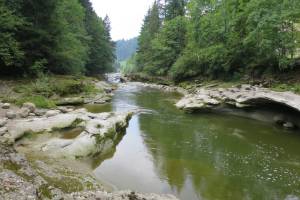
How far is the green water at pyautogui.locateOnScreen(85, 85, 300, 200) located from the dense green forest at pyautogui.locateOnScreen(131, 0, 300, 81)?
10.1 meters

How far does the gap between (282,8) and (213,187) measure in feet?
64.1

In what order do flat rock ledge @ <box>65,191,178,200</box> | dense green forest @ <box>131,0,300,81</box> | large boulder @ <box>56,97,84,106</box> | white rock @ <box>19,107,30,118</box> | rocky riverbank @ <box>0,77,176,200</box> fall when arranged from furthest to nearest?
1. dense green forest @ <box>131,0,300,81</box>
2. large boulder @ <box>56,97,84,106</box>
3. white rock @ <box>19,107,30,118</box>
4. rocky riverbank @ <box>0,77,176,200</box>
5. flat rock ledge @ <box>65,191,178,200</box>

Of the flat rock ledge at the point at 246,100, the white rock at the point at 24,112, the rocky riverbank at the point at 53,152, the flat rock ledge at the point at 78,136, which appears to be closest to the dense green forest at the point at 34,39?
the white rock at the point at 24,112

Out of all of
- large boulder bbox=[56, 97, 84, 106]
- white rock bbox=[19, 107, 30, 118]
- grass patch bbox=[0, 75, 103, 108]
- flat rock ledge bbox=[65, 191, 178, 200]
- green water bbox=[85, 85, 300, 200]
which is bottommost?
green water bbox=[85, 85, 300, 200]

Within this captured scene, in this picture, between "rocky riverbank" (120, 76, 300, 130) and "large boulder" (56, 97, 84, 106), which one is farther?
"large boulder" (56, 97, 84, 106)

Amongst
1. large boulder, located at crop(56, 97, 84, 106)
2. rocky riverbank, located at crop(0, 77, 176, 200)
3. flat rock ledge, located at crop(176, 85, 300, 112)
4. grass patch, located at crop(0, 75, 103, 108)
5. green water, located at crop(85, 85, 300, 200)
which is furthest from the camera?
large boulder, located at crop(56, 97, 84, 106)

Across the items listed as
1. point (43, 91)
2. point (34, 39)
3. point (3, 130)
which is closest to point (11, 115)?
point (3, 130)

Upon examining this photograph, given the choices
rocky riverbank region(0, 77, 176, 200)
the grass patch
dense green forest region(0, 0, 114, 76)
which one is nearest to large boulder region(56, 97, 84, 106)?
the grass patch

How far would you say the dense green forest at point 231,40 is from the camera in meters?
23.3

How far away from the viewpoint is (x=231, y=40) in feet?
104

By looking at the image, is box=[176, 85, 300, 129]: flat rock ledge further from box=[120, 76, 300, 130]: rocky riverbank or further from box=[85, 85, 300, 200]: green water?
box=[85, 85, 300, 200]: green water

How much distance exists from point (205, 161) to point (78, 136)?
5249 millimetres

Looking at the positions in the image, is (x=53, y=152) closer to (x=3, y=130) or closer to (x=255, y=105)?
(x=3, y=130)

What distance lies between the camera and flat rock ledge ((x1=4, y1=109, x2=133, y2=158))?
413 inches
